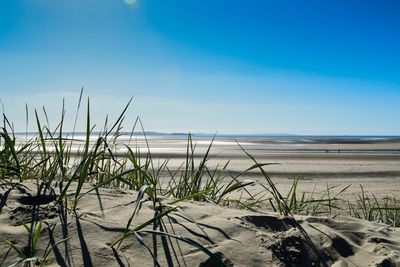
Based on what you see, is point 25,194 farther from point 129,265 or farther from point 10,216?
point 129,265

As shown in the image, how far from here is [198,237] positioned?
1436 millimetres

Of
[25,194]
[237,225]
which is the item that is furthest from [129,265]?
[25,194]

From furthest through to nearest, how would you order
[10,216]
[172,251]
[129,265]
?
[10,216] < [172,251] < [129,265]

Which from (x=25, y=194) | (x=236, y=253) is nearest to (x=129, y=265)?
(x=236, y=253)

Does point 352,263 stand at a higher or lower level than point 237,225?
lower

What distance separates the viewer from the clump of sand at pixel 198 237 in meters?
1.28

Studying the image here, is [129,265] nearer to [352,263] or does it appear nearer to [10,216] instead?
[10,216]

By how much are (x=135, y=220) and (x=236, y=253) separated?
0.47m

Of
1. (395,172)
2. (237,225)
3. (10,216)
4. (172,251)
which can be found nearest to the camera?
(172,251)

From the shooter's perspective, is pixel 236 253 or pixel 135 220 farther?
pixel 135 220

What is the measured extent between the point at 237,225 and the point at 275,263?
26 centimetres

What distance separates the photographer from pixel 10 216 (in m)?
1.45

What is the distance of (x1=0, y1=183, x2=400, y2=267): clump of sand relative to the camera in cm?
128

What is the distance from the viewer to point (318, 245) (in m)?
1.55
